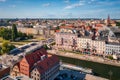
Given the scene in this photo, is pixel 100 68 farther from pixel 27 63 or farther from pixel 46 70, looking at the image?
pixel 27 63

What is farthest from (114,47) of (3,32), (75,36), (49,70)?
(3,32)

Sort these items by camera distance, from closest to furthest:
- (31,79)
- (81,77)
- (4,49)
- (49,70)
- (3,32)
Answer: (31,79), (49,70), (81,77), (4,49), (3,32)

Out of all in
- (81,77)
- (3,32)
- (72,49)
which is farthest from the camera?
(3,32)

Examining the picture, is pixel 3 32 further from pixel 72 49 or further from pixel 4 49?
pixel 72 49

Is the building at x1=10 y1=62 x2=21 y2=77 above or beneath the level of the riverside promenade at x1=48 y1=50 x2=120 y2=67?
above

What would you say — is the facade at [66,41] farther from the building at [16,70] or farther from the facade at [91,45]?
the building at [16,70]

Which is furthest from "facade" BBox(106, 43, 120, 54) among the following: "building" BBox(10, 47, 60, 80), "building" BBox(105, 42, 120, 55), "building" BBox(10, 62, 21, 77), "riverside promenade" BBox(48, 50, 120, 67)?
"building" BBox(10, 62, 21, 77)

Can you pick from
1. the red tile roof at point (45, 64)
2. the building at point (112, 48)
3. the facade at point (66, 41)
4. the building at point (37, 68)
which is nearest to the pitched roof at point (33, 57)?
the building at point (37, 68)

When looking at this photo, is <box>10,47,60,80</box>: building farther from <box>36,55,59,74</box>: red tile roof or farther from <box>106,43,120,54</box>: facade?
<box>106,43,120,54</box>: facade
